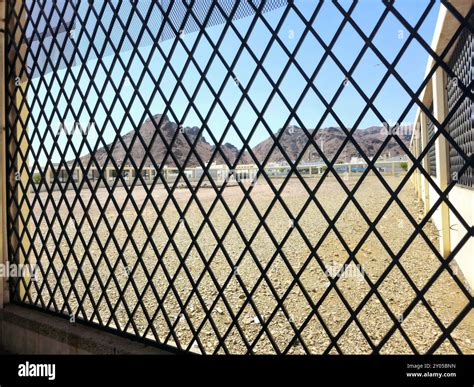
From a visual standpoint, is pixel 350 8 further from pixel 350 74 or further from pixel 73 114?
pixel 73 114

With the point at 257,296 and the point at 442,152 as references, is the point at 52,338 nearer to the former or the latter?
the point at 257,296

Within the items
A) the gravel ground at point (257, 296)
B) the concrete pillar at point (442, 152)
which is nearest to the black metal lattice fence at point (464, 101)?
the concrete pillar at point (442, 152)

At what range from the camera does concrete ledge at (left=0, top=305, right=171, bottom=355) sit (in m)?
1.64

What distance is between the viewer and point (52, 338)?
1.82 metres

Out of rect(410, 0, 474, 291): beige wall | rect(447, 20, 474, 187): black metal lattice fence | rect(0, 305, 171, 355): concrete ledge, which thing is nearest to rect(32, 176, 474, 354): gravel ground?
rect(0, 305, 171, 355): concrete ledge

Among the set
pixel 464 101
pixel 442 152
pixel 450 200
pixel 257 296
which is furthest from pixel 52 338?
pixel 442 152

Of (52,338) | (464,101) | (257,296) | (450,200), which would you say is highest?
(464,101)

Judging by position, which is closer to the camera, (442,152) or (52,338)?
(52,338)

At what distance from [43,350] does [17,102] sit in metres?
1.51

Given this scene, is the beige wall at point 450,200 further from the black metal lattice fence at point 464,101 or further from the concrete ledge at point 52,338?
the concrete ledge at point 52,338

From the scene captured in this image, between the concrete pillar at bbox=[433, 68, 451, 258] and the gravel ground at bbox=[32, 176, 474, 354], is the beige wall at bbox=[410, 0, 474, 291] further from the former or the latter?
the gravel ground at bbox=[32, 176, 474, 354]

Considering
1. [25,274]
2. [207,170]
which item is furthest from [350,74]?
[25,274]
